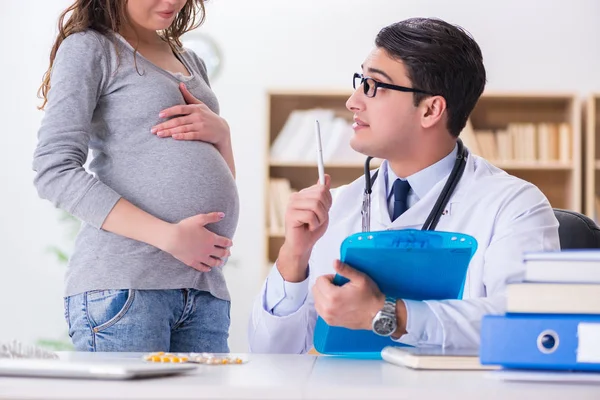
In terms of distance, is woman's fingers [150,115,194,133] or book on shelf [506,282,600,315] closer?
book on shelf [506,282,600,315]

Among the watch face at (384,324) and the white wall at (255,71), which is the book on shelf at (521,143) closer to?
the white wall at (255,71)

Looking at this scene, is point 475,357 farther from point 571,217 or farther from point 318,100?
point 318,100

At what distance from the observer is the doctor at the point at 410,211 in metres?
1.34

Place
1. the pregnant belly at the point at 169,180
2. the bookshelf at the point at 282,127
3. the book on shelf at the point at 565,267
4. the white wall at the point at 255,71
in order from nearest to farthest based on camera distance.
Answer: the book on shelf at the point at 565,267 → the pregnant belly at the point at 169,180 → the bookshelf at the point at 282,127 → the white wall at the point at 255,71

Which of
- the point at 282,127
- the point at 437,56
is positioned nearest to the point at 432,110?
the point at 437,56

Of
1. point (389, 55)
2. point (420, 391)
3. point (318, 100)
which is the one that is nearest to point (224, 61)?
point (318, 100)

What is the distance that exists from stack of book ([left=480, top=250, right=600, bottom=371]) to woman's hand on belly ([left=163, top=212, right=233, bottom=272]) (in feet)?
2.59

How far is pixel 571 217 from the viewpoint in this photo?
1.86 metres

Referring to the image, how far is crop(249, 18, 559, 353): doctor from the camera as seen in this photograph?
4.40 ft

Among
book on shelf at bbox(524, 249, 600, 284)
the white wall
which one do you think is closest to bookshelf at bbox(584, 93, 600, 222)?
the white wall

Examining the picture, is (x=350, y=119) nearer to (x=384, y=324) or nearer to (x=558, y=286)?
(x=384, y=324)

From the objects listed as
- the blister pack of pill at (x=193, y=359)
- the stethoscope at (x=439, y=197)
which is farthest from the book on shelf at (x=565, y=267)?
the stethoscope at (x=439, y=197)

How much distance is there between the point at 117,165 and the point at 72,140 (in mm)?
116

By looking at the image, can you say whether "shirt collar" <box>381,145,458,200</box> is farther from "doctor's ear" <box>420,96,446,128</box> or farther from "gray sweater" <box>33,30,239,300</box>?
"gray sweater" <box>33,30,239,300</box>
